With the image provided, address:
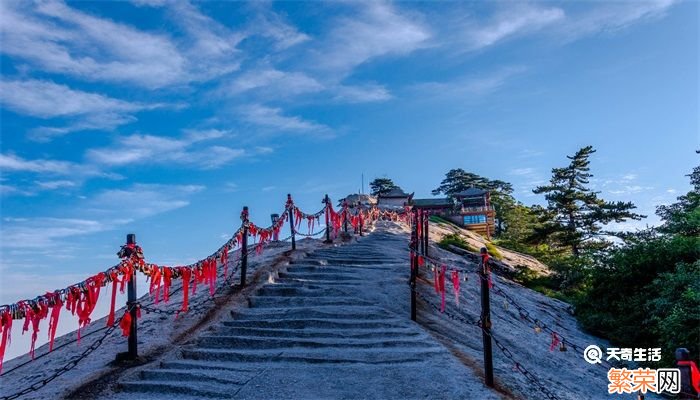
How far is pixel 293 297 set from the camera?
37.2 feet

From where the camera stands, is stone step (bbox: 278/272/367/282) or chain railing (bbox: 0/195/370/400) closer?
chain railing (bbox: 0/195/370/400)

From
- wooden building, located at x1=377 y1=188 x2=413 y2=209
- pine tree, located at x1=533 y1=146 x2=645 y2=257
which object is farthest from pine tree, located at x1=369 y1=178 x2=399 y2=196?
pine tree, located at x1=533 y1=146 x2=645 y2=257

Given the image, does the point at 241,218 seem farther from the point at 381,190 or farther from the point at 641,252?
the point at 381,190

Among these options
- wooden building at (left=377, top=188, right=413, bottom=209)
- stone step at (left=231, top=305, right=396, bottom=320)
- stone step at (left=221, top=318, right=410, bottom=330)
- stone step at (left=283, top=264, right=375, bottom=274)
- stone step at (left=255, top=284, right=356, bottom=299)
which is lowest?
stone step at (left=221, top=318, right=410, bottom=330)

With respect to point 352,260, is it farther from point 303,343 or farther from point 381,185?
point 381,185

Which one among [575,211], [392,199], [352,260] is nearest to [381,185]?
[392,199]

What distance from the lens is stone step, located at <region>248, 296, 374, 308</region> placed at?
1102 cm

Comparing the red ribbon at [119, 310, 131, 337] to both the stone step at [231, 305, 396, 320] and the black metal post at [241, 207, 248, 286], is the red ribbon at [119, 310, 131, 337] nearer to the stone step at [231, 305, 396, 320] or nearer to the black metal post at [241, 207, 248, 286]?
the stone step at [231, 305, 396, 320]

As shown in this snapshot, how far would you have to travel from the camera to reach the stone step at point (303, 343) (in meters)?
8.80

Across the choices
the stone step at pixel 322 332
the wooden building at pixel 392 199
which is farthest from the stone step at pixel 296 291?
the wooden building at pixel 392 199

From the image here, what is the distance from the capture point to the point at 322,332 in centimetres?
931

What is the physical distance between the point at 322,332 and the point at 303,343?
57 cm

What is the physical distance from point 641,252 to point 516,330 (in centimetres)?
828

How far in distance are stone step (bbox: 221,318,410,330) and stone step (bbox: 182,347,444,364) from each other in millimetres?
1104
